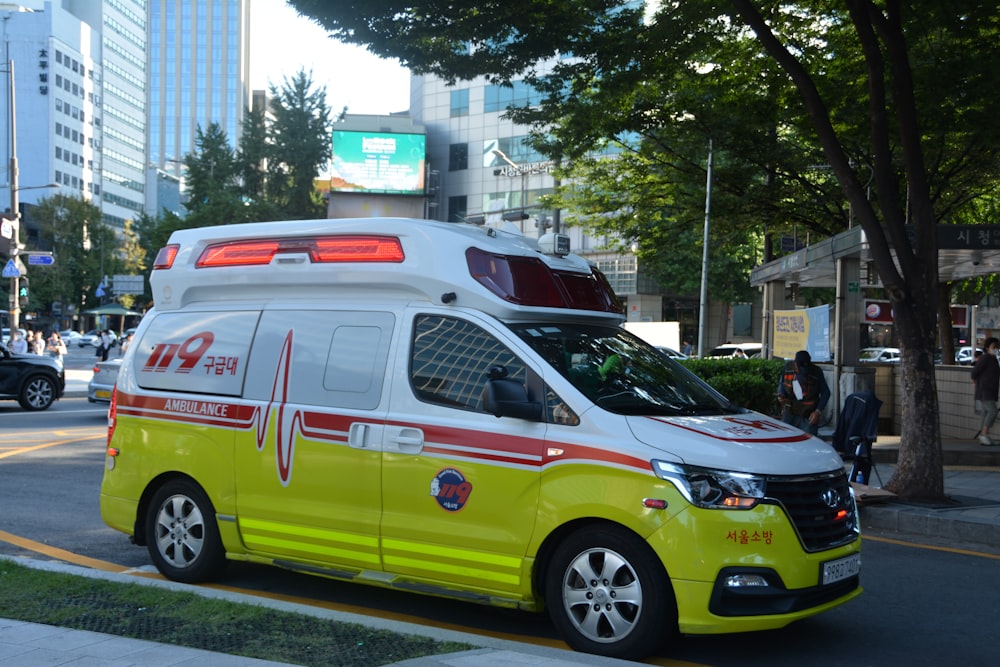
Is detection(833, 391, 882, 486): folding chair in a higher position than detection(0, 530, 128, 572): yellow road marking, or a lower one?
higher

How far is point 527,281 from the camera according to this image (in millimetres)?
6289

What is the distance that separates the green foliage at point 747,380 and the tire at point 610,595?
11.0 m

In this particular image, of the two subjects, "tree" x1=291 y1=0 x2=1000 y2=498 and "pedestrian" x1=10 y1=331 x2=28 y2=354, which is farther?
"pedestrian" x1=10 y1=331 x2=28 y2=354

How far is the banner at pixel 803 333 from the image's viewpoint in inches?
645

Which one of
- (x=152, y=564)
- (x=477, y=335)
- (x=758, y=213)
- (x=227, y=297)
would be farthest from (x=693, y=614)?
(x=758, y=213)

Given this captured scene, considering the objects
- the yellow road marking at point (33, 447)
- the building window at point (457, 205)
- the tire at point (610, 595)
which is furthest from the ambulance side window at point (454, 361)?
the building window at point (457, 205)

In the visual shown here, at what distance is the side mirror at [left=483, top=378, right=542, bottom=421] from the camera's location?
18.1ft

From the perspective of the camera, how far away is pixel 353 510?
20.5 ft

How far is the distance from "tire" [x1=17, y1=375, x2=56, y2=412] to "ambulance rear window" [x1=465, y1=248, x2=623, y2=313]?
667 inches

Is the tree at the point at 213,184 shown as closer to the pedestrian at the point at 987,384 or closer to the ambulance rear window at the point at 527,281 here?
the pedestrian at the point at 987,384

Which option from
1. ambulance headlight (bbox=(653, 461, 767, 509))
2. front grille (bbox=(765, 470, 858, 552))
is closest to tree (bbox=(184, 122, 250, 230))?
front grille (bbox=(765, 470, 858, 552))

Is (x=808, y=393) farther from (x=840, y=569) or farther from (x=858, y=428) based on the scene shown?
(x=840, y=569)

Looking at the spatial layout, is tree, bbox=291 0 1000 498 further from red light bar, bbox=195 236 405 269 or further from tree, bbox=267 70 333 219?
tree, bbox=267 70 333 219

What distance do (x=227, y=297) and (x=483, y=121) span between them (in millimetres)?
63820
